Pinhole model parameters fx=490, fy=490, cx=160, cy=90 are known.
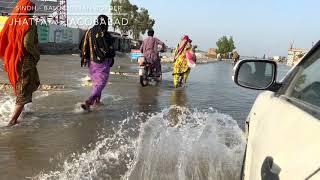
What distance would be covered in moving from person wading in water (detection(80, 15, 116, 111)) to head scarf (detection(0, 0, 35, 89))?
178 cm

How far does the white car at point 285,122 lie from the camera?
1713mm

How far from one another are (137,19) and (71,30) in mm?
23675

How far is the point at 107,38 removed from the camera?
873 centimetres

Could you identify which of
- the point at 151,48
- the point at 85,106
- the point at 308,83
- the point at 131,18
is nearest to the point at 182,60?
the point at 151,48

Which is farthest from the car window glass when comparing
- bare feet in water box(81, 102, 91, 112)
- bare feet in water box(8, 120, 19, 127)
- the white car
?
bare feet in water box(81, 102, 91, 112)

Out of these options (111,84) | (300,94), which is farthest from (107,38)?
(300,94)

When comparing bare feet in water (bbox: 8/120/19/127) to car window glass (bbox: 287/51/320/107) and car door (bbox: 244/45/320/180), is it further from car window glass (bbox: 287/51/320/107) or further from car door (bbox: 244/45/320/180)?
car window glass (bbox: 287/51/320/107)

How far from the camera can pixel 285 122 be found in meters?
2.14

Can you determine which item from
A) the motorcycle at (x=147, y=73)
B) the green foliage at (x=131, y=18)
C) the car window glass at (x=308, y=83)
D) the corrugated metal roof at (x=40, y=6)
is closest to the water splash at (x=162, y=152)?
the car window glass at (x=308, y=83)

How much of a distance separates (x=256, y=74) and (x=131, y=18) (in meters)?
59.8

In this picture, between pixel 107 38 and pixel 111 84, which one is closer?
pixel 107 38

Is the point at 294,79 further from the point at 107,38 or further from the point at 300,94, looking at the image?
the point at 107,38

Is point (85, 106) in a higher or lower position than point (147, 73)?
lower

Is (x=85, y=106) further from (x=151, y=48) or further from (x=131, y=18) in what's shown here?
(x=131, y=18)
